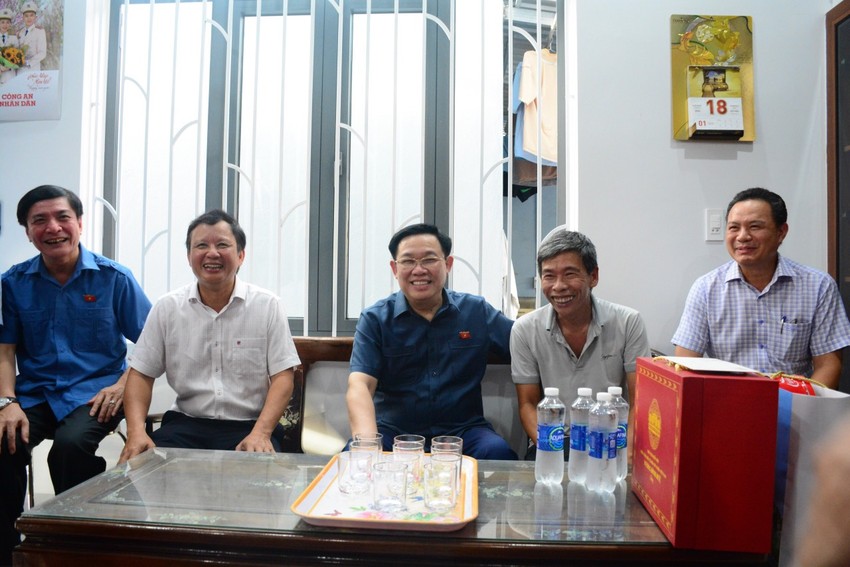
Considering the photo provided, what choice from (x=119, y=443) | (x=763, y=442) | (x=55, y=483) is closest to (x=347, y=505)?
(x=763, y=442)

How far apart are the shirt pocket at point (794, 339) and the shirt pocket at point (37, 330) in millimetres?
2720

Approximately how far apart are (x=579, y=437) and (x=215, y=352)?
1.37 metres

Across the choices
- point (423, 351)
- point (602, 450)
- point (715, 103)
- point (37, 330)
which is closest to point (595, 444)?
point (602, 450)

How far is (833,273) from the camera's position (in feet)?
7.78

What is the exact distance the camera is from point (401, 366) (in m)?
2.13

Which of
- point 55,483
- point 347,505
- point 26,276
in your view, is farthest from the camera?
point 26,276

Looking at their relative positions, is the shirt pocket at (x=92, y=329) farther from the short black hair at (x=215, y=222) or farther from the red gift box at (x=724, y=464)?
the red gift box at (x=724, y=464)

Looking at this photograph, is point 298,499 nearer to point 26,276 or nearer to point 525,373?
point 525,373

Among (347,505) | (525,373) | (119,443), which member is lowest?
(119,443)

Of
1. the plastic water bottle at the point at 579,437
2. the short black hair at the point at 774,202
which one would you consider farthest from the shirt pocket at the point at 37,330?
the short black hair at the point at 774,202

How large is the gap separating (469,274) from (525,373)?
70 centimetres

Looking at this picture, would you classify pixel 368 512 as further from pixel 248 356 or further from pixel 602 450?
pixel 248 356

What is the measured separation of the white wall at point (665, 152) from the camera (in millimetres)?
2436

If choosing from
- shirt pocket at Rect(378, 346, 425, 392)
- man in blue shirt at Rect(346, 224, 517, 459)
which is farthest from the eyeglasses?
shirt pocket at Rect(378, 346, 425, 392)
